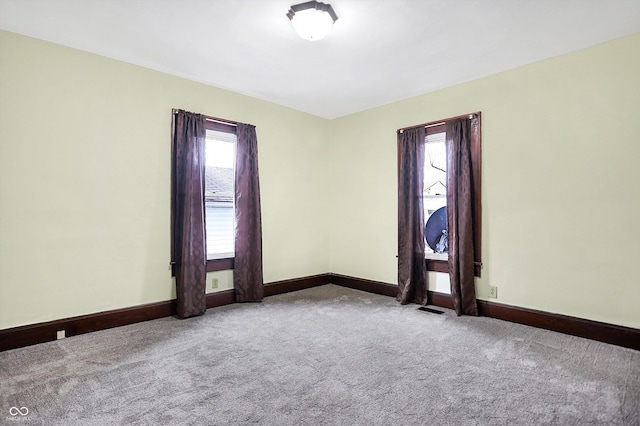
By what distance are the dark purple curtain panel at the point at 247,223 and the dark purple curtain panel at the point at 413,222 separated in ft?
5.93

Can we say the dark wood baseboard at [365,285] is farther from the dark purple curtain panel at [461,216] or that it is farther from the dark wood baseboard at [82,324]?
the dark wood baseboard at [82,324]

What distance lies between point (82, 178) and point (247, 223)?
1.72 metres

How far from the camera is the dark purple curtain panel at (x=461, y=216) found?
3.65 meters

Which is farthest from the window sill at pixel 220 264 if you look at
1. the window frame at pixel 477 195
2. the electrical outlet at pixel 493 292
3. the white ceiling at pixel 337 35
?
the electrical outlet at pixel 493 292

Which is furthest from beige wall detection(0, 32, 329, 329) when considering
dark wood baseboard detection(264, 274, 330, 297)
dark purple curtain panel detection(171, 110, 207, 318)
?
dark wood baseboard detection(264, 274, 330, 297)

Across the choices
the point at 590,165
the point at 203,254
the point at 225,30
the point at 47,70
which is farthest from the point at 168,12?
the point at 590,165

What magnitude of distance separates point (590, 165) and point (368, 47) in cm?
224

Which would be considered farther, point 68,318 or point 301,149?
point 301,149

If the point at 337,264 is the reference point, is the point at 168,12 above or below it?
above

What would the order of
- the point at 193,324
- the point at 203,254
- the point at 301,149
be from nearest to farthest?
1. the point at 193,324
2. the point at 203,254
3. the point at 301,149

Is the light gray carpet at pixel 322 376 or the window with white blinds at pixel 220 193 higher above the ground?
the window with white blinds at pixel 220 193

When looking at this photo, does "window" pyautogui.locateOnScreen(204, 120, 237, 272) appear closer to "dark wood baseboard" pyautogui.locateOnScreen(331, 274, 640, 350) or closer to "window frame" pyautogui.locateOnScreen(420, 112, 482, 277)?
"dark wood baseboard" pyautogui.locateOnScreen(331, 274, 640, 350)

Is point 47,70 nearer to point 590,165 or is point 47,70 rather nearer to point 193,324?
point 193,324

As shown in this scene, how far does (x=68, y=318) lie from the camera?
3000mm
